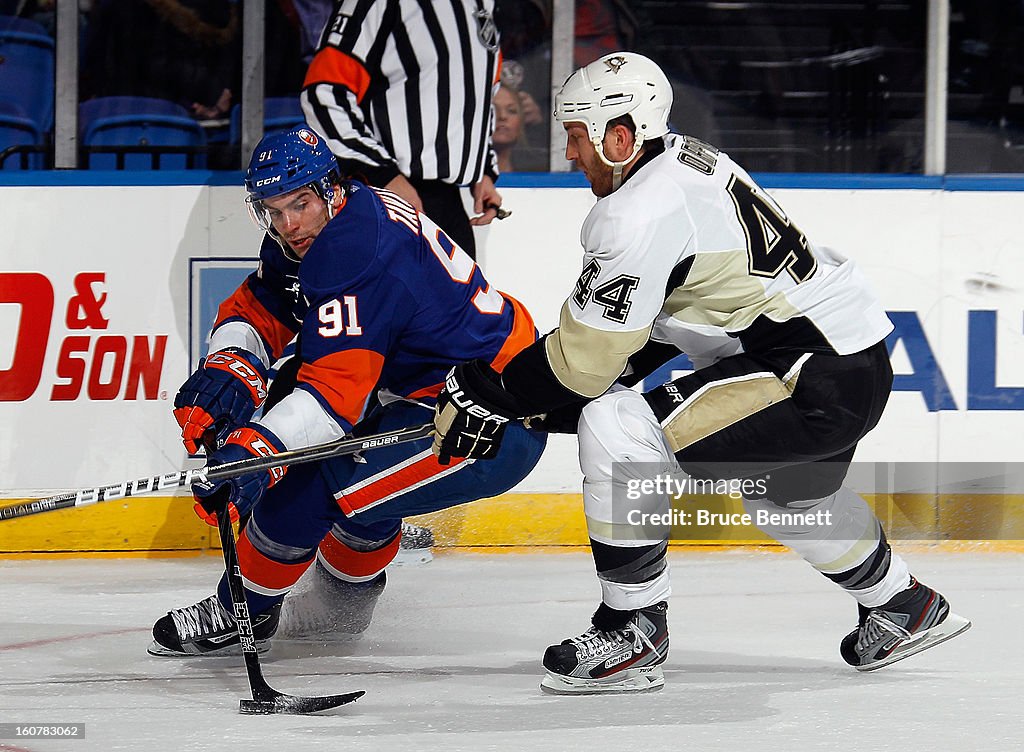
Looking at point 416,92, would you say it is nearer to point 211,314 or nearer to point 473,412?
point 211,314

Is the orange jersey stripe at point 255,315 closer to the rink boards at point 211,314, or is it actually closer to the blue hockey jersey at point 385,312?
the blue hockey jersey at point 385,312

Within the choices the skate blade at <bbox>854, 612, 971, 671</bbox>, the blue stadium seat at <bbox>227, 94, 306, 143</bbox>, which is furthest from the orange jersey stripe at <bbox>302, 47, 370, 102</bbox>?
the skate blade at <bbox>854, 612, 971, 671</bbox>

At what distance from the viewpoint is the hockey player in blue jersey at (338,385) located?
2469 mm

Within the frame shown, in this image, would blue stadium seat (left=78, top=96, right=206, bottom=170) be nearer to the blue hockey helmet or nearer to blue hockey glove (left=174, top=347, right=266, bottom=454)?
blue hockey glove (left=174, top=347, right=266, bottom=454)

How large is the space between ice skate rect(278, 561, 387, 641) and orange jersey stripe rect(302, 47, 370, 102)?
1178 millimetres

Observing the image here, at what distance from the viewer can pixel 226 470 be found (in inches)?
94.1

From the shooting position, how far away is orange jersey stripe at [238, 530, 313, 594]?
8.53 ft

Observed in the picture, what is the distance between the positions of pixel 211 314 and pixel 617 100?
5.22ft

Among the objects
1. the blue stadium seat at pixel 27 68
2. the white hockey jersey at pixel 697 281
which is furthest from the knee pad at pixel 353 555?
the blue stadium seat at pixel 27 68

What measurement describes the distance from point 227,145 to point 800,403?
6.25ft

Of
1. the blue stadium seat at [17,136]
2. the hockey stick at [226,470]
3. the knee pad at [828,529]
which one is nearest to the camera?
the hockey stick at [226,470]

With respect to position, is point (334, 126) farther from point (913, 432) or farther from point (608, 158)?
point (913, 432)

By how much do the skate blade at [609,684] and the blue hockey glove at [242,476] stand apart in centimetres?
55

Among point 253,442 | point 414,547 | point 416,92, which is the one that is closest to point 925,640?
point 253,442
